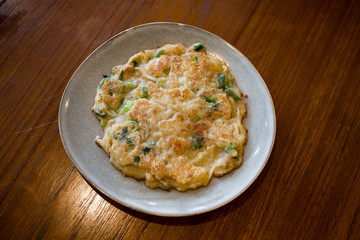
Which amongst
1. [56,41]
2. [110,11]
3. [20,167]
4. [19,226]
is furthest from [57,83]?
[19,226]

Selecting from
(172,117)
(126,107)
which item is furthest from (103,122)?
(172,117)

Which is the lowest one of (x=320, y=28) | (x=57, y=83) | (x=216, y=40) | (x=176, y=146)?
(x=320, y=28)

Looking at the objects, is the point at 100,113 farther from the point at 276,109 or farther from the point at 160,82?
the point at 276,109

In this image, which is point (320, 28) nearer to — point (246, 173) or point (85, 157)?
point (246, 173)

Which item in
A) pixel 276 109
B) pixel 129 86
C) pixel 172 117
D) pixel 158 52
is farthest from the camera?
pixel 276 109

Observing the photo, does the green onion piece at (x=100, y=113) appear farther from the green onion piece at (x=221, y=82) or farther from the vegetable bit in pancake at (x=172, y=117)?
the green onion piece at (x=221, y=82)

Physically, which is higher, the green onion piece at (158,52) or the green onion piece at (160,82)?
the green onion piece at (158,52)

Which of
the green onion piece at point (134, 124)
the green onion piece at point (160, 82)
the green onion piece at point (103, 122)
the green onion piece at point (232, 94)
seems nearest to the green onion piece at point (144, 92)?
the green onion piece at point (160, 82)
